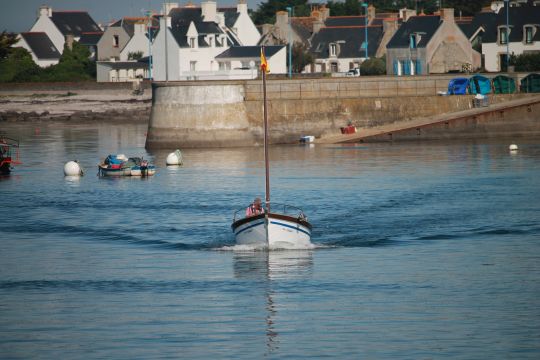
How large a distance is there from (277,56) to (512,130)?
39.2 meters

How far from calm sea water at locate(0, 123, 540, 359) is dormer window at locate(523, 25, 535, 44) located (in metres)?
44.5

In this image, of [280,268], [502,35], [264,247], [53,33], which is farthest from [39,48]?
[280,268]

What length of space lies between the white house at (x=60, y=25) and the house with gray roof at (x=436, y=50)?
5325 centimetres

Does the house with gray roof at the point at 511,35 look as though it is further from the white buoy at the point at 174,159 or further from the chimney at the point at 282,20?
the white buoy at the point at 174,159

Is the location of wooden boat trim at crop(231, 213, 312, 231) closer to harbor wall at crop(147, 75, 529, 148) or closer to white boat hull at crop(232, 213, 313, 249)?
white boat hull at crop(232, 213, 313, 249)

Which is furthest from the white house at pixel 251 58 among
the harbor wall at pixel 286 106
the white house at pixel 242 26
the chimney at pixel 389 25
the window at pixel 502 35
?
the harbor wall at pixel 286 106

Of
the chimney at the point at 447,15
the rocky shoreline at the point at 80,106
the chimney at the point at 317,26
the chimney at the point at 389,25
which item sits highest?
the chimney at the point at 317,26

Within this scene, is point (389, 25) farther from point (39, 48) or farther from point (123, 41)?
point (39, 48)

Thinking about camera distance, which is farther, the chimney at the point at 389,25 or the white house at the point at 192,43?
the chimney at the point at 389,25

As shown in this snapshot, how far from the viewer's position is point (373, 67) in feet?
374

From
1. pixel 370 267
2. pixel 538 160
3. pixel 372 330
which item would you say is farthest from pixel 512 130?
pixel 372 330

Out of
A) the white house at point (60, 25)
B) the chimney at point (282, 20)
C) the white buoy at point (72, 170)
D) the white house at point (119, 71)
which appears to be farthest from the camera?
the white house at point (60, 25)

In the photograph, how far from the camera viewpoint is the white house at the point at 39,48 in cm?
14225

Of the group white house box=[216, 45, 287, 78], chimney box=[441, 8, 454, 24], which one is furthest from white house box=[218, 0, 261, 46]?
chimney box=[441, 8, 454, 24]
